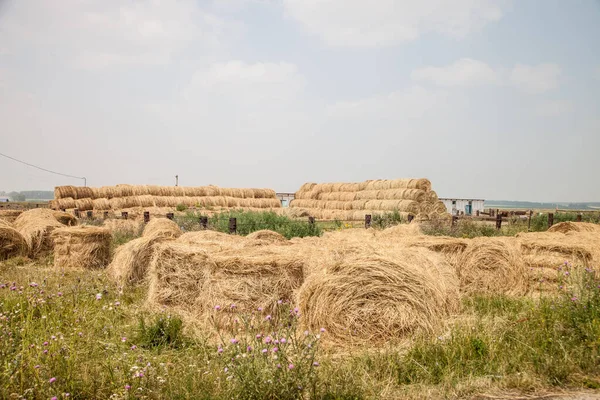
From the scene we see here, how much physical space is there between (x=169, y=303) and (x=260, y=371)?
3885 millimetres

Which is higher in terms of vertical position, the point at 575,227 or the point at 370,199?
the point at 370,199

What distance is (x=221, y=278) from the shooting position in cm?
698

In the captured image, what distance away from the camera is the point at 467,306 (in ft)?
25.9

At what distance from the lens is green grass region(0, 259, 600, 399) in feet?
14.3

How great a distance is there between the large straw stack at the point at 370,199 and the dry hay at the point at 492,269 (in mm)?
17289

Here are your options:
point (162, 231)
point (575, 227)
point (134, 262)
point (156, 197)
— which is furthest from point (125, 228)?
point (156, 197)

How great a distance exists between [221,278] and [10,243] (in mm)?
8851

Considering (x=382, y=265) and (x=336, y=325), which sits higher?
(x=382, y=265)

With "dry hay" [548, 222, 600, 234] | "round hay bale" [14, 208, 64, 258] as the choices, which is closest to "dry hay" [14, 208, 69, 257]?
"round hay bale" [14, 208, 64, 258]

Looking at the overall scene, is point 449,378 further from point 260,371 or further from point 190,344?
point 190,344

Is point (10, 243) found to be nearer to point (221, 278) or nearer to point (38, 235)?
point (38, 235)

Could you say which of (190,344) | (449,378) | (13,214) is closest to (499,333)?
(449,378)

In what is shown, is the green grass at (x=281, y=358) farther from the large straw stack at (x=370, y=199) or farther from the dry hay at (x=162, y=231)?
the large straw stack at (x=370, y=199)

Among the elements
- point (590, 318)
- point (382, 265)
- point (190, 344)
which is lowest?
point (190, 344)
